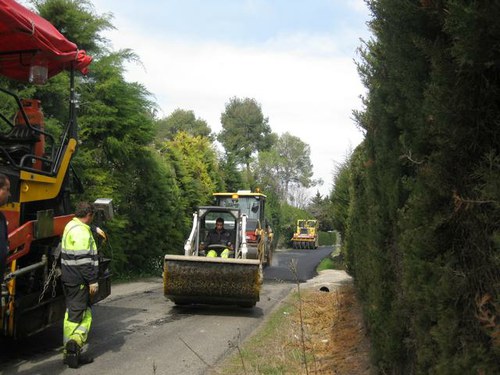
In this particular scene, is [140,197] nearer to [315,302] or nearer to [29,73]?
[315,302]

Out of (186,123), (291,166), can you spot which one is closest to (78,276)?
(186,123)

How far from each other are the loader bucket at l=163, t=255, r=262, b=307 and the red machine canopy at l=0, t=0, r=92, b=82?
3870 mm

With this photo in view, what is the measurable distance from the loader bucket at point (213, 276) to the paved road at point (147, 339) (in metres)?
0.51

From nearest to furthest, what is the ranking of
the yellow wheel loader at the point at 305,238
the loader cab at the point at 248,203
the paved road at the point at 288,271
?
the paved road at the point at 288,271, the loader cab at the point at 248,203, the yellow wheel loader at the point at 305,238

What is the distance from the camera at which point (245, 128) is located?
72.4 metres

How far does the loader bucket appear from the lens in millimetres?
9539

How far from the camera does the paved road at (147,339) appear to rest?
6.20 meters

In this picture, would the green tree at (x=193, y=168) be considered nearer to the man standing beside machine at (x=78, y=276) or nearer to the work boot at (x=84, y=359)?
the man standing beside machine at (x=78, y=276)

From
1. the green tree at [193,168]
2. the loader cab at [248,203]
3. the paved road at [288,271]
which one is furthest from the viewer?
the loader cab at [248,203]

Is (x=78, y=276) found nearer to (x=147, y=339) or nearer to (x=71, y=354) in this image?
(x=71, y=354)

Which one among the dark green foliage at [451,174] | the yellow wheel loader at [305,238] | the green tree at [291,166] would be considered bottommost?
the yellow wheel loader at [305,238]

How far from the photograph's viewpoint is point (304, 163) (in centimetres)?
8962

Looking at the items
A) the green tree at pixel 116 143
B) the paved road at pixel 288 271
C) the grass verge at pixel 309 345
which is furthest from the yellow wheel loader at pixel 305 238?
the grass verge at pixel 309 345

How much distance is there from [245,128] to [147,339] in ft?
215
